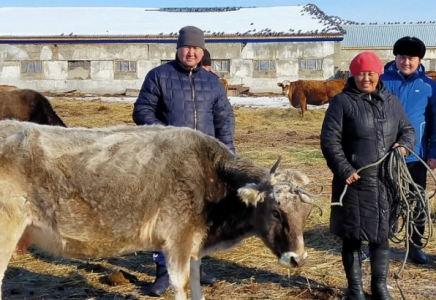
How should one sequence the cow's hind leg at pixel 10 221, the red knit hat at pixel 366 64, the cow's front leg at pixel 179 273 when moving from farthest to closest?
1. the red knit hat at pixel 366 64
2. the cow's front leg at pixel 179 273
3. the cow's hind leg at pixel 10 221

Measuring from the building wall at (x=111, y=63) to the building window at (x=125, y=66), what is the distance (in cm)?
16

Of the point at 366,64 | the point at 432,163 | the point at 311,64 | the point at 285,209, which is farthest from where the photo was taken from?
the point at 311,64

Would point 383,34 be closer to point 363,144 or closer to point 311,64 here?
point 311,64

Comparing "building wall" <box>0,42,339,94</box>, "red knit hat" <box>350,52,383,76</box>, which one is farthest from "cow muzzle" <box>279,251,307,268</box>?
"building wall" <box>0,42,339,94</box>

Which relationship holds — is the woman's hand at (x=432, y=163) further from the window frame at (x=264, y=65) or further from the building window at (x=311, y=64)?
the window frame at (x=264, y=65)

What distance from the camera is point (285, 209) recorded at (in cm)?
439

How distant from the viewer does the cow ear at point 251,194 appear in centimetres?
441

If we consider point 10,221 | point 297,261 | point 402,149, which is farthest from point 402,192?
point 10,221

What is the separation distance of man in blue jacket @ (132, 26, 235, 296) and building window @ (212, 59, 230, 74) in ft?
100

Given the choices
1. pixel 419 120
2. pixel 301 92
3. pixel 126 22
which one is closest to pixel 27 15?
pixel 126 22

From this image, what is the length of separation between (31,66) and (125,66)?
534cm

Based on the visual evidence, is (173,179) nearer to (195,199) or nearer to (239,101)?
(195,199)

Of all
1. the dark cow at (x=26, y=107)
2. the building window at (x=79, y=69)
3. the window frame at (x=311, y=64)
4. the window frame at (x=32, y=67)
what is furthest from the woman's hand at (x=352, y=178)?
the window frame at (x=32, y=67)

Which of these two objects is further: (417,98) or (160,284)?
(417,98)
